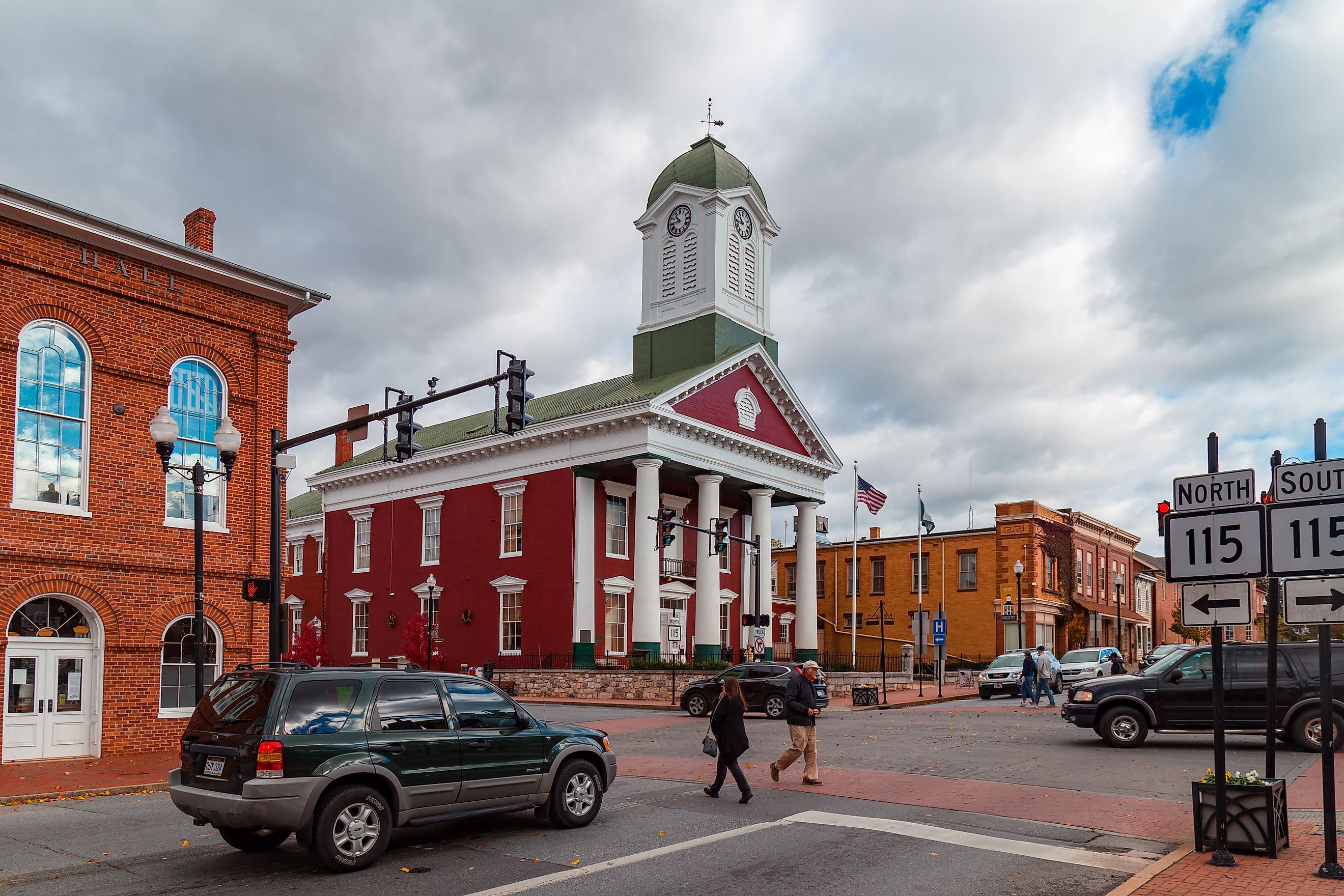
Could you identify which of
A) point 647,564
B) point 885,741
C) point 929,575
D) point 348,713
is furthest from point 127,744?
point 929,575

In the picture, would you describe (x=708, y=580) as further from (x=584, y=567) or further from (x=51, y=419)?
(x=51, y=419)

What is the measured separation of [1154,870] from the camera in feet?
29.8

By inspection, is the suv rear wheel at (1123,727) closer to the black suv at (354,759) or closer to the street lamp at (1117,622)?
the black suv at (354,759)

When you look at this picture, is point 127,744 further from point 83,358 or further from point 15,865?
point 15,865

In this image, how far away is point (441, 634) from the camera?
145 ft

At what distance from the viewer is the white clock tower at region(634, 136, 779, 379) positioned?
4388 cm

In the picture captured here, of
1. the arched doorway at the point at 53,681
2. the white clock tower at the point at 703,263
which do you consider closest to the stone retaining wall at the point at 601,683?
the white clock tower at the point at 703,263

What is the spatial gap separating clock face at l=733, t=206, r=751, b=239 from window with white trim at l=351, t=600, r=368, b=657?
76.7ft

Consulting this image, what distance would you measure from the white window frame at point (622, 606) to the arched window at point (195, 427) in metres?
21.1

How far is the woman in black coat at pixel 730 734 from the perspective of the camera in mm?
13094

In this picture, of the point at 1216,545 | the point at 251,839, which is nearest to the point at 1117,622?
the point at 1216,545

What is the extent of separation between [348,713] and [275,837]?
1.79 metres

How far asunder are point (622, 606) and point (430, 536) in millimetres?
9925

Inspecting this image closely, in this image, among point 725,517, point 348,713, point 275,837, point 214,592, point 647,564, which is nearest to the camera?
point 348,713
